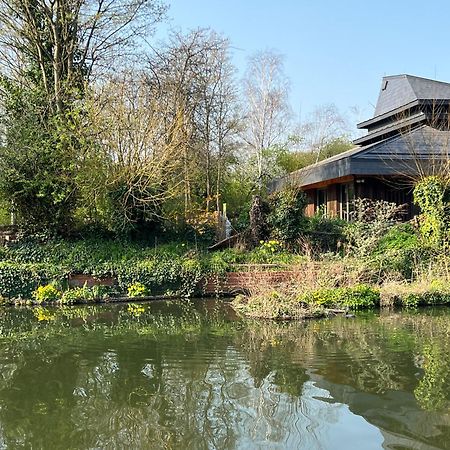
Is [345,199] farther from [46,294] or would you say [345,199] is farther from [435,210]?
[46,294]

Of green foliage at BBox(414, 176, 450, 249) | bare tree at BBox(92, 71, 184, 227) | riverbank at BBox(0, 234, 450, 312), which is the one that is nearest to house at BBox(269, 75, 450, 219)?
green foliage at BBox(414, 176, 450, 249)

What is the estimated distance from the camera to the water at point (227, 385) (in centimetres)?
502

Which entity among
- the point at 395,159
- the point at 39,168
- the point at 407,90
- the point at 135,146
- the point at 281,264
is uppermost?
the point at 407,90

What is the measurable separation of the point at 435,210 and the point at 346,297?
523 centimetres

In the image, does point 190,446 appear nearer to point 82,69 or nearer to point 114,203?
point 114,203

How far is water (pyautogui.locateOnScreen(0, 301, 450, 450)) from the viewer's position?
5023mm

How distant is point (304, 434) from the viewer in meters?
5.04

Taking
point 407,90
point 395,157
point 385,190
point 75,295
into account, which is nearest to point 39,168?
point 75,295

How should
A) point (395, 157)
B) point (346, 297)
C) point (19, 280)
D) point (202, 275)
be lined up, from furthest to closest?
point (395, 157) < point (202, 275) < point (19, 280) < point (346, 297)

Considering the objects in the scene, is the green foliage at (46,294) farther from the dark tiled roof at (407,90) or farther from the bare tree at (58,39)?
the dark tiled roof at (407,90)

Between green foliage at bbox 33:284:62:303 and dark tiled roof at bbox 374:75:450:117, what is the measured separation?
16516mm

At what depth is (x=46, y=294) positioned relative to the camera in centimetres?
1379

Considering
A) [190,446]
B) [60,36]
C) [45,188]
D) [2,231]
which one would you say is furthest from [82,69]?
[190,446]

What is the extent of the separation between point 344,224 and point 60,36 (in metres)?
11.5
